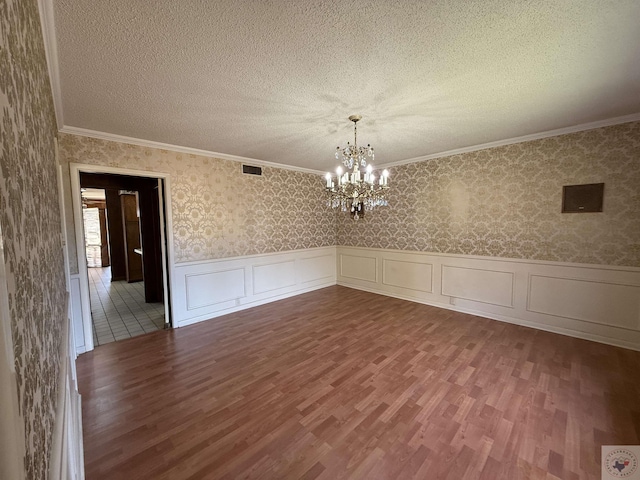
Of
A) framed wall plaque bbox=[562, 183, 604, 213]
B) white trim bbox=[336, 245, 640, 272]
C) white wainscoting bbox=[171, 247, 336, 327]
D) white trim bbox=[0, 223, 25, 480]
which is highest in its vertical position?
framed wall plaque bbox=[562, 183, 604, 213]

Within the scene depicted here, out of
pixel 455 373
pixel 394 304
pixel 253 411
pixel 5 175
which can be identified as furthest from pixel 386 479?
pixel 394 304

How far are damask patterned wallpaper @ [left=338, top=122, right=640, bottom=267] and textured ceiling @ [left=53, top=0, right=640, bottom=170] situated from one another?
0.43 m

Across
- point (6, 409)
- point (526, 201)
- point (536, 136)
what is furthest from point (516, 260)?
point (6, 409)

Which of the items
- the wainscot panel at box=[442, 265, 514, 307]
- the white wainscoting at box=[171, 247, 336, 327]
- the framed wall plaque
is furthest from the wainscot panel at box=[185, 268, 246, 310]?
the framed wall plaque

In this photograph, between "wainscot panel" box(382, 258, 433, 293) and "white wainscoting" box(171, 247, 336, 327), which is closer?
"white wainscoting" box(171, 247, 336, 327)

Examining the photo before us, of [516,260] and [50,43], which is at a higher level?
[50,43]

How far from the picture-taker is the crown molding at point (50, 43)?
1.29m

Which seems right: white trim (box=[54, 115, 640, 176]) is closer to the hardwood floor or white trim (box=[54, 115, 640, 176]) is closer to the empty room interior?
the empty room interior

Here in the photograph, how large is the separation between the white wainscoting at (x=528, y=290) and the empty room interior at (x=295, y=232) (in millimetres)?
25

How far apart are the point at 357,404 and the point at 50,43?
3.12 metres

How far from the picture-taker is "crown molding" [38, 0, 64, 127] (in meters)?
1.29
